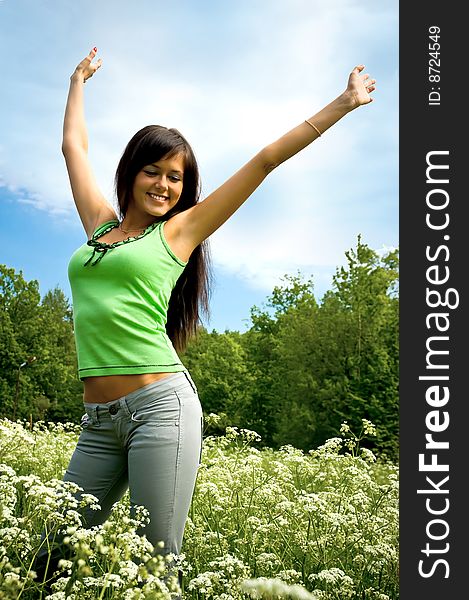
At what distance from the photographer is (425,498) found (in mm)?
3340

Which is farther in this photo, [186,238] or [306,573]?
[306,573]

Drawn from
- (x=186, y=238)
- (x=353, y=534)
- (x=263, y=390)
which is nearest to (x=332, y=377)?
(x=263, y=390)

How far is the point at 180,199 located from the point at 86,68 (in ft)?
3.77

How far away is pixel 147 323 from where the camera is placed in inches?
113

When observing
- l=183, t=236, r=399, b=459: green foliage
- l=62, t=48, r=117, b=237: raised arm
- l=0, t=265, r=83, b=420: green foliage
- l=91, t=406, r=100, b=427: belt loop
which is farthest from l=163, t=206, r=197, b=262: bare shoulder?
l=0, t=265, r=83, b=420: green foliage

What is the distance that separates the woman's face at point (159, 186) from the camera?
3.15m

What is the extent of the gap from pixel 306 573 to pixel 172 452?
158 centimetres

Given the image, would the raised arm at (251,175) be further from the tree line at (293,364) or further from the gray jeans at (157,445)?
the tree line at (293,364)

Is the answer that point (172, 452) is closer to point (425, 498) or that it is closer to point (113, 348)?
point (113, 348)

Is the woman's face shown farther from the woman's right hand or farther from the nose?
the woman's right hand

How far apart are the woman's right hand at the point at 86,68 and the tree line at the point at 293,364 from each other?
8.08 m

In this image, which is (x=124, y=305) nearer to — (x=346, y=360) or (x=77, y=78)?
(x=77, y=78)

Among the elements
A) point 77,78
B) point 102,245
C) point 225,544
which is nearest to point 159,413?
point 102,245

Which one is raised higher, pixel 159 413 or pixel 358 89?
pixel 358 89
